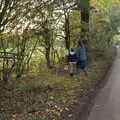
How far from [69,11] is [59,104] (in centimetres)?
946

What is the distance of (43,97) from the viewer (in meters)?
10.5

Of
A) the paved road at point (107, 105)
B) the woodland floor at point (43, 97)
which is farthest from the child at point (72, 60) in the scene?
the paved road at point (107, 105)

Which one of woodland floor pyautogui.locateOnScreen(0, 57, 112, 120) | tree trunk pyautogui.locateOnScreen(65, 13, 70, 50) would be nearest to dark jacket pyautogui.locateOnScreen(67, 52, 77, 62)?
woodland floor pyautogui.locateOnScreen(0, 57, 112, 120)

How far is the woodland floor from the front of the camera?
28.3 feet

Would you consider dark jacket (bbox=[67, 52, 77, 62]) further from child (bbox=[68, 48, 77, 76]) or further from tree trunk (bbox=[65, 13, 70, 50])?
tree trunk (bbox=[65, 13, 70, 50])

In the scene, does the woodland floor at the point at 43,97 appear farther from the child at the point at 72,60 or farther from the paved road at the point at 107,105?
the child at the point at 72,60

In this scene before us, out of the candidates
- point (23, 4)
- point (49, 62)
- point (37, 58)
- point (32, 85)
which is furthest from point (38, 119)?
point (49, 62)

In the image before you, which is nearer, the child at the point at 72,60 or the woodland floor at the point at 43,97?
the woodland floor at the point at 43,97

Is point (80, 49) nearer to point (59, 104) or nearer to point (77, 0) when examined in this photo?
point (77, 0)

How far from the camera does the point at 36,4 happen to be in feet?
39.1

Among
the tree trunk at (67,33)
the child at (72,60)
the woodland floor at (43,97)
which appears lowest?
the woodland floor at (43,97)

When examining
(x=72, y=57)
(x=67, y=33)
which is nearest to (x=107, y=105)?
(x=72, y=57)

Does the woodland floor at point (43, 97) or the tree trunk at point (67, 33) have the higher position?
the tree trunk at point (67, 33)

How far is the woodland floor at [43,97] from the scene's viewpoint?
340 inches
